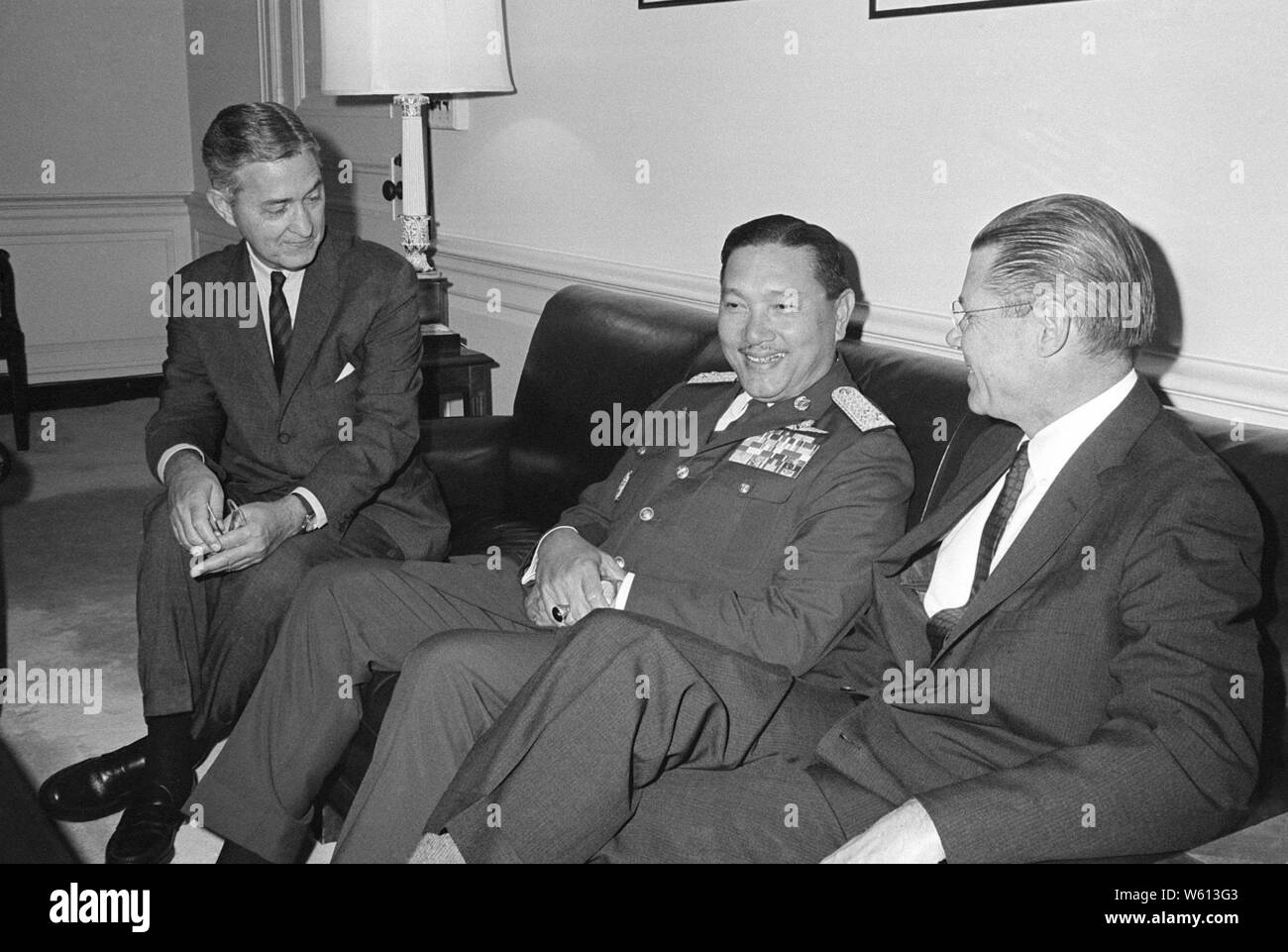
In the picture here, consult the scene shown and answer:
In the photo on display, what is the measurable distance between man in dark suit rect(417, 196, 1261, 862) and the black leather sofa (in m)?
Answer: 0.30

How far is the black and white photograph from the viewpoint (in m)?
1.33

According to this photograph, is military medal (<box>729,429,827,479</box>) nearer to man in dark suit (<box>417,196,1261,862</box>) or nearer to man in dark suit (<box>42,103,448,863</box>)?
man in dark suit (<box>417,196,1261,862</box>)

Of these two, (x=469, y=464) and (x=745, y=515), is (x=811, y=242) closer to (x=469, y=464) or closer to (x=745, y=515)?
(x=745, y=515)

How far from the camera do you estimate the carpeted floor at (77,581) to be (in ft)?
8.42

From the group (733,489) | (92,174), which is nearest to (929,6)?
(733,489)

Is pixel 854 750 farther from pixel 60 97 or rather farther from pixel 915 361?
pixel 60 97

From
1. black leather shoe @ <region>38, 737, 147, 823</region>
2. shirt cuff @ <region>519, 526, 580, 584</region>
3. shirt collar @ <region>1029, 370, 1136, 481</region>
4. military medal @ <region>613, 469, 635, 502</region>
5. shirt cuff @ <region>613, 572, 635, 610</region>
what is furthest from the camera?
black leather shoe @ <region>38, 737, 147, 823</region>

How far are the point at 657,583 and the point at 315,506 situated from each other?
31.3 inches

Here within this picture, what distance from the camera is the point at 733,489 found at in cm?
188

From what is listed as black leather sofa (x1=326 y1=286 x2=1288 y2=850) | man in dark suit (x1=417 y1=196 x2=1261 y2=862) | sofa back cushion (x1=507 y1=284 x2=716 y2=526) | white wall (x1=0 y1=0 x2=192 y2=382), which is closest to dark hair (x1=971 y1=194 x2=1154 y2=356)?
man in dark suit (x1=417 y1=196 x2=1261 y2=862)

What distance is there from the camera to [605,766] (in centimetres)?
139
